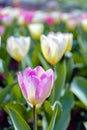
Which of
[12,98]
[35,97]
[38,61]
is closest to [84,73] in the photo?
[38,61]

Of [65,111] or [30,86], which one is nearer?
[30,86]

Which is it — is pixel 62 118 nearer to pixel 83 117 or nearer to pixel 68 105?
pixel 68 105

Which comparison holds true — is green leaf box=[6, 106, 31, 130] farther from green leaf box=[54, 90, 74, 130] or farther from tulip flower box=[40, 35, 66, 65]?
tulip flower box=[40, 35, 66, 65]

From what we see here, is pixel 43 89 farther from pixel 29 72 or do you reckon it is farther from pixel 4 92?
pixel 4 92

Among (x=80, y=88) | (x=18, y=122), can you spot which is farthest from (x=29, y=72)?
(x=80, y=88)

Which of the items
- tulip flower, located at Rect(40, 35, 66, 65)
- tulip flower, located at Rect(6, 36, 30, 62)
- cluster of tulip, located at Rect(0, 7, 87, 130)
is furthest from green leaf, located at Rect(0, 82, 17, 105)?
tulip flower, located at Rect(6, 36, 30, 62)

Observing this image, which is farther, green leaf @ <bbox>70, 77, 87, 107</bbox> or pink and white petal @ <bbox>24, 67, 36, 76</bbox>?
green leaf @ <bbox>70, 77, 87, 107</bbox>

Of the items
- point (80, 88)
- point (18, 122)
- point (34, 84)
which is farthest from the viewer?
point (80, 88)

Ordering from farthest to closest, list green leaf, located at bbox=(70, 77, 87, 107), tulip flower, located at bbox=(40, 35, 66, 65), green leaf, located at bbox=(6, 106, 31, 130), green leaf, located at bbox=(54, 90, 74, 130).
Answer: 1. green leaf, located at bbox=(70, 77, 87, 107)
2. tulip flower, located at bbox=(40, 35, 66, 65)
3. green leaf, located at bbox=(54, 90, 74, 130)
4. green leaf, located at bbox=(6, 106, 31, 130)

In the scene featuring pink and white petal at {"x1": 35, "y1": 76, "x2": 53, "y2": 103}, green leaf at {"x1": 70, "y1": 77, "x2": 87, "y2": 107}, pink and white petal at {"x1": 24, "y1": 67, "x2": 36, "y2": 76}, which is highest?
pink and white petal at {"x1": 24, "y1": 67, "x2": 36, "y2": 76}
